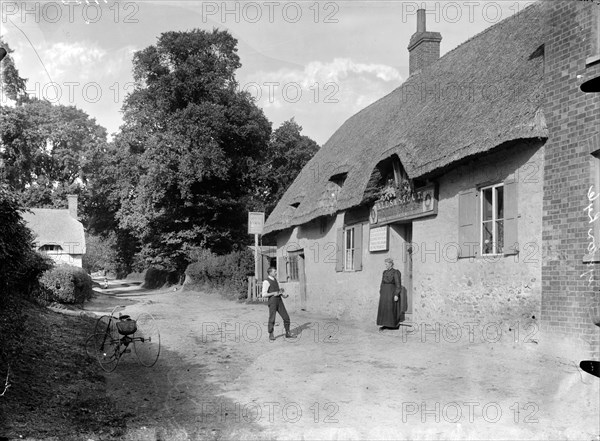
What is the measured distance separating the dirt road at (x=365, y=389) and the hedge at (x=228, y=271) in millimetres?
14186

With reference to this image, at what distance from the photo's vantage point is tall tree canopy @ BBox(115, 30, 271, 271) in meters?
32.4

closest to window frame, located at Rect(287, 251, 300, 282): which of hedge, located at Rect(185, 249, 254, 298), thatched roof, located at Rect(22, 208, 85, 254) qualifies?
hedge, located at Rect(185, 249, 254, 298)

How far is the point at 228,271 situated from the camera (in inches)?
1099

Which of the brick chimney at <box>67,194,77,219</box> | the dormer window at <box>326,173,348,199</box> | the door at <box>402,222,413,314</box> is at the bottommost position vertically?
the door at <box>402,222,413,314</box>

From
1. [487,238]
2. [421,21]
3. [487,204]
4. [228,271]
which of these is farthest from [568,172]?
[228,271]

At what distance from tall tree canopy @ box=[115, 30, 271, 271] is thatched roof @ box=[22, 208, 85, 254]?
11175mm

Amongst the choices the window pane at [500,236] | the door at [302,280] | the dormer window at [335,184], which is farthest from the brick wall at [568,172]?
the door at [302,280]

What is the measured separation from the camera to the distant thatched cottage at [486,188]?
8.61m

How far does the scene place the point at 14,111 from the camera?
3269 centimetres

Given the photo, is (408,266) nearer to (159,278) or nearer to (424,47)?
(424,47)

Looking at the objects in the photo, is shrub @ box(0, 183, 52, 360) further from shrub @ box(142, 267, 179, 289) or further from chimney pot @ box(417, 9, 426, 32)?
shrub @ box(142, 267, 179, 289)

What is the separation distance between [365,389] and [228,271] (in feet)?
67.4

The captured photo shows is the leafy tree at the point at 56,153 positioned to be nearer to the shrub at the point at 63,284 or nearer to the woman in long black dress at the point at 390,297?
the shrub at the point at 63,284

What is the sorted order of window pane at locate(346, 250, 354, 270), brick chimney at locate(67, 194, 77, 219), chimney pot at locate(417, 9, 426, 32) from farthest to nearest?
brick chimney at locate(67, 194, 77, 219) < chimney pot at locate(417, 9, 426, 32) < window pane at locate(346, 250, 354, 270)
